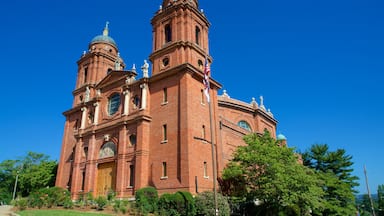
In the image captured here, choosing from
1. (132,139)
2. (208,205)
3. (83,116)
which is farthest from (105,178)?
(208,205)

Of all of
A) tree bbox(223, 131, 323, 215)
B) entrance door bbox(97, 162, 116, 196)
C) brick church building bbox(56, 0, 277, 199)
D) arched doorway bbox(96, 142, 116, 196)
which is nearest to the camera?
tree bbox(223, 131, 323, 215)

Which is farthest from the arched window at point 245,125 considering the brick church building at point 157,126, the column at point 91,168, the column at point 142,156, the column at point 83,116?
the column at point 83,116

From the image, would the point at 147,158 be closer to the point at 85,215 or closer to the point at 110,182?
the point at 110,182

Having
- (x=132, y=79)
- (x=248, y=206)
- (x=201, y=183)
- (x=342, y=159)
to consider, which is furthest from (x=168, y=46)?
(x=342, y=159)

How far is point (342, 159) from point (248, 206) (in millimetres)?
19756

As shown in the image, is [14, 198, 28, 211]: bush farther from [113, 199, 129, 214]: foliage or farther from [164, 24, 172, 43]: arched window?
[164, 24, 172, 43]: arched window

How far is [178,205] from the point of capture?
73.5 feet

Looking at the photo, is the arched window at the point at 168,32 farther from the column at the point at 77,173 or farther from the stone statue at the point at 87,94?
the column at the point at 77,173

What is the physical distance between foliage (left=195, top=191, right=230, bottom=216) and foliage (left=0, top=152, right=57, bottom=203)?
107 feet

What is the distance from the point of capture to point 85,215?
19016 mm

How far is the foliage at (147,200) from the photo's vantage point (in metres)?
22.4

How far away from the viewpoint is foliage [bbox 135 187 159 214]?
22359mm

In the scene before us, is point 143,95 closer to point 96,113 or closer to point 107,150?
point 107,150

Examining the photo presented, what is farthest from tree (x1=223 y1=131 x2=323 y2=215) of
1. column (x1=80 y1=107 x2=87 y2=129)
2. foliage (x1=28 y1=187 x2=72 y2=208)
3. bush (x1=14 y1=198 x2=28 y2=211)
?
column (x1=80 y1=107 x2=87 y2=129)
